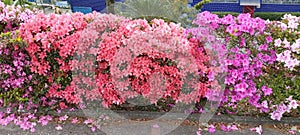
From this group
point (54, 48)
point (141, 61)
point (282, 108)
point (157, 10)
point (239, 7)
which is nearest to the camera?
point (141, 61)

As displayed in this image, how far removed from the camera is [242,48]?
2.89 m

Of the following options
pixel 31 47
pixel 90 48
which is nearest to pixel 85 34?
pixel 90 48

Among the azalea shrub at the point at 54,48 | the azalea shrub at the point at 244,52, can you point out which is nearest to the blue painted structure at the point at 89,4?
the azalea shrub at the point at 54,48

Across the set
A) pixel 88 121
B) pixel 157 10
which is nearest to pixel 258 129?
pixel 88 121

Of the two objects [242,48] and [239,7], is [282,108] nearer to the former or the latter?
[242,48]

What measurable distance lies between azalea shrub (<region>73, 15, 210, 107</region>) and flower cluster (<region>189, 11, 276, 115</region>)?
22 centimetres

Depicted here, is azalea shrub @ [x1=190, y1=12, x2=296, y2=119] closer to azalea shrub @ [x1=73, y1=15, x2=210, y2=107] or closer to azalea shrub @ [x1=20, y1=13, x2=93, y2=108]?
azalea shrub @ [x1=73, y1=15, x2=210, y2=107]

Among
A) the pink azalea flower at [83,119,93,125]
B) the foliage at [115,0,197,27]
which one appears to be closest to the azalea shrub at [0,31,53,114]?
the pink azalea flower at [83,119,93,125]

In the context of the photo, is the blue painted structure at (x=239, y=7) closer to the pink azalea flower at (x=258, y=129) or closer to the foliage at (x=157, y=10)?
the foliage at (x=157, y=10)

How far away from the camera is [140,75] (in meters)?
2.70

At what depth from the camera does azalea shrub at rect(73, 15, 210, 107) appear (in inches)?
106

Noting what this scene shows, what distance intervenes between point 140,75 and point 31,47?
42.3 inches

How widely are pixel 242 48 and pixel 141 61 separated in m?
0.98

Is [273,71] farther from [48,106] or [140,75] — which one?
[48,106]
